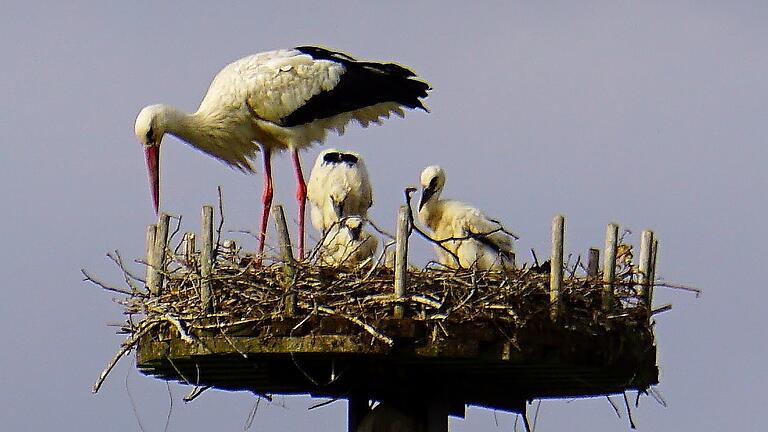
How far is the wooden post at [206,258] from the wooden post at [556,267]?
5.44 feet

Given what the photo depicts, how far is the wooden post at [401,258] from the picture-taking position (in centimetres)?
845

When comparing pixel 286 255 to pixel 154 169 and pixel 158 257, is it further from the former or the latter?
pixel 154 169

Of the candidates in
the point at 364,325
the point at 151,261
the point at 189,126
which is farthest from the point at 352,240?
the point at 364,325

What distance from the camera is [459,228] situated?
1141 centimetres

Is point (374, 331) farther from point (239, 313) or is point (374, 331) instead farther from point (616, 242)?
point (616, 242)

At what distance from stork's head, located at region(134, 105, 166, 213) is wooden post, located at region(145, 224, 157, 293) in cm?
163

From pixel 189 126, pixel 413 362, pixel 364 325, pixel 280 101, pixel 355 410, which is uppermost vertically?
pixel 280 101

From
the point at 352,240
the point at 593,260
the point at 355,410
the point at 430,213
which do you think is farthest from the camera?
the point at 430,213

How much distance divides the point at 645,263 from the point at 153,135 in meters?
3.43

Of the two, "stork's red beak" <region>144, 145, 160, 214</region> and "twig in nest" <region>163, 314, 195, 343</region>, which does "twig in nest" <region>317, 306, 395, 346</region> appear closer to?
"twig in nest" <region>163, 314, 195, 343</region>

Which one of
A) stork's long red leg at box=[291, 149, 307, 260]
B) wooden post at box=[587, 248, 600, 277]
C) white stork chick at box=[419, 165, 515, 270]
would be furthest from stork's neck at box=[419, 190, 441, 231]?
wooden post at box=[587, 248, 600, 277]

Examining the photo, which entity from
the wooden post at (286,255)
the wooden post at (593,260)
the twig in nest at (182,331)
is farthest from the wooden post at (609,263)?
the twig in nest at (182,331)

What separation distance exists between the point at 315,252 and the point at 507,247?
2.57 m

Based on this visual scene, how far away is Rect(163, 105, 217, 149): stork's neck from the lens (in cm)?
1132
